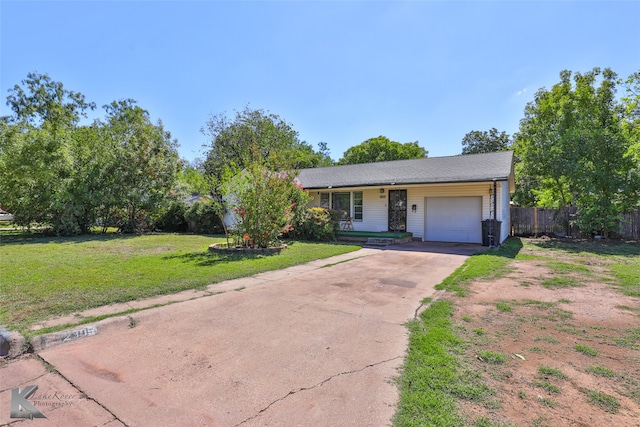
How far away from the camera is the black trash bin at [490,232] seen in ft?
38.4

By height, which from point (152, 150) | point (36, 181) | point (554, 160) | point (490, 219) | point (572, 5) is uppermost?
point (572, 5)

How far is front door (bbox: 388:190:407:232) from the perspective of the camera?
14711 millimetres

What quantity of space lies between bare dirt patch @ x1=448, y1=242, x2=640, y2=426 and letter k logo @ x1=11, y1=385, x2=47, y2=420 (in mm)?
3129

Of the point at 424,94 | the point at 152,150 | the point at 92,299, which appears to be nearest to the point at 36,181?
the point at 152,150

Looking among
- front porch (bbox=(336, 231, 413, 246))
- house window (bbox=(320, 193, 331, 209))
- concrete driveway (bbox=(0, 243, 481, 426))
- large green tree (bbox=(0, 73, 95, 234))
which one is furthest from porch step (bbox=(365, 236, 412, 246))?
large green tree (bbox=(0, 73, 95, 234))

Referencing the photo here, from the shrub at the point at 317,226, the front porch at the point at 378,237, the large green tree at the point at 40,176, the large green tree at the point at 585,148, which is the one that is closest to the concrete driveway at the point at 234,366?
the front porch at the point at 378,237

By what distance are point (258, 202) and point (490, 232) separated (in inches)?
347

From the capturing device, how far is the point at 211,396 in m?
2.48

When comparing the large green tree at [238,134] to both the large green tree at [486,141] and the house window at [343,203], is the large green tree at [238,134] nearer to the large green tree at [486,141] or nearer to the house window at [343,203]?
the house window at [343,203]

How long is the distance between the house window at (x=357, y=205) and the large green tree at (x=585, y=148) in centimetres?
877

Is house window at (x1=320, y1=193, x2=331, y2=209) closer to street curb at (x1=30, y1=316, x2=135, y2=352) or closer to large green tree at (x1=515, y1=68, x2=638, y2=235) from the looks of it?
large green tree at (x1=515, y1=68, x2=638, y2=235)

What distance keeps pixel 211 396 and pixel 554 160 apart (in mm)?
17060

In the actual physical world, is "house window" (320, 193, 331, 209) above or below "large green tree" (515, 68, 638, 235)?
below

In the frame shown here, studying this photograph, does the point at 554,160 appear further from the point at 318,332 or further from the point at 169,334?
the point at 169,334
